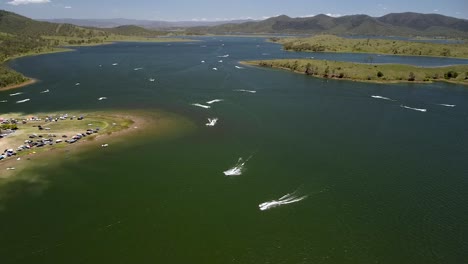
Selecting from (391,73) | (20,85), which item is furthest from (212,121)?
(391,73)

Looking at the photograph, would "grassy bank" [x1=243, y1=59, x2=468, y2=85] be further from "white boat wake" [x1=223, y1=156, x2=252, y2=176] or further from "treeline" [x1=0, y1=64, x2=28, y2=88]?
"treeline" [x1=0, y1=64, x2=28, y2=88]

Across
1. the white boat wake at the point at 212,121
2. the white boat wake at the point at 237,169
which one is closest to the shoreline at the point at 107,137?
the white boat wake at the point at 212,121

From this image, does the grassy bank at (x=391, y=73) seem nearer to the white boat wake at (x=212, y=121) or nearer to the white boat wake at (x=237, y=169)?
the white boat wake at (x=212, y=121)

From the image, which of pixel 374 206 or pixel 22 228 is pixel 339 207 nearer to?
pixel 374 206

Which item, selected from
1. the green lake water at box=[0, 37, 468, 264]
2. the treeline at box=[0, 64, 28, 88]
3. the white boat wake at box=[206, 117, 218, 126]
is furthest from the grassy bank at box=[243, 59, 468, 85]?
the treeline at box=[0, 64, 28, 88]

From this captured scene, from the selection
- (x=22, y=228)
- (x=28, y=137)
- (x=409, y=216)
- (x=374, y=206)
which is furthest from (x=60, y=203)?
(x=409, y=216)

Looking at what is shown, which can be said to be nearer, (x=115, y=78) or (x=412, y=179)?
(x=412, y=179)

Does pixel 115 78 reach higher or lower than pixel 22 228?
higher
